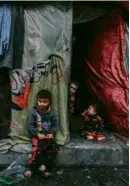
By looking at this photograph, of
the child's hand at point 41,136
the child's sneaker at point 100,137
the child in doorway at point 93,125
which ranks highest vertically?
the child in doorway at point 93,125

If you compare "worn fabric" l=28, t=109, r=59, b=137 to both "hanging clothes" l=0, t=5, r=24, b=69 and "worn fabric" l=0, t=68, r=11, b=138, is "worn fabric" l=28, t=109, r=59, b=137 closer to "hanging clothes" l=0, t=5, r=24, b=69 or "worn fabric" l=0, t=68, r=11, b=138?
"worn fabric" l=0, t=68, r=11, b=138

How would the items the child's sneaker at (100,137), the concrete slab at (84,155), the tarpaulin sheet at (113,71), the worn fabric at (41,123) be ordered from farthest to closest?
the child's sneaker at (100,137) < the tarpaulin sheet at (113,71) < the concrete slab at (84,155) < the worn fabric at (41,123)

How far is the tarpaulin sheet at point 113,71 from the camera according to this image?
6328 mm

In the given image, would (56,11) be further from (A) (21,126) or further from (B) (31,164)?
(B) (31,164)

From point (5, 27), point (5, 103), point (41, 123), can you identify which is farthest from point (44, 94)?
point (5, 27)

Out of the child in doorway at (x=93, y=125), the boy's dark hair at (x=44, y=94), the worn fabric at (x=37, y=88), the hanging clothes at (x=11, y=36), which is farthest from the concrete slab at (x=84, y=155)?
the hanging clothes at (x=11, y=36)

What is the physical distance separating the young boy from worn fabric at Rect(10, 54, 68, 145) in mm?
195

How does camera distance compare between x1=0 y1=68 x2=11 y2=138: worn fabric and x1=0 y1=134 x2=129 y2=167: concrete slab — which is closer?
x1=0 y1=134 x2=129 y2=167: concrete slab

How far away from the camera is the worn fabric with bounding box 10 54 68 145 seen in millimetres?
6035

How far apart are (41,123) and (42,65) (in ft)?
3.03

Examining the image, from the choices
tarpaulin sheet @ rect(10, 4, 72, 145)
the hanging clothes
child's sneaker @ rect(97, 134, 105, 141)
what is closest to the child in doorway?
child's sneaker @ rect(97, 134, 105, 141)

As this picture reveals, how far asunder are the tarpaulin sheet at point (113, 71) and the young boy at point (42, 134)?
43.8 inches

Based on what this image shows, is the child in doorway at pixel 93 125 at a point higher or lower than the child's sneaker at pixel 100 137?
higher

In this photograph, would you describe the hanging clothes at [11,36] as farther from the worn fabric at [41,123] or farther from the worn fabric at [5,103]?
the worn fabric at [41,123]
